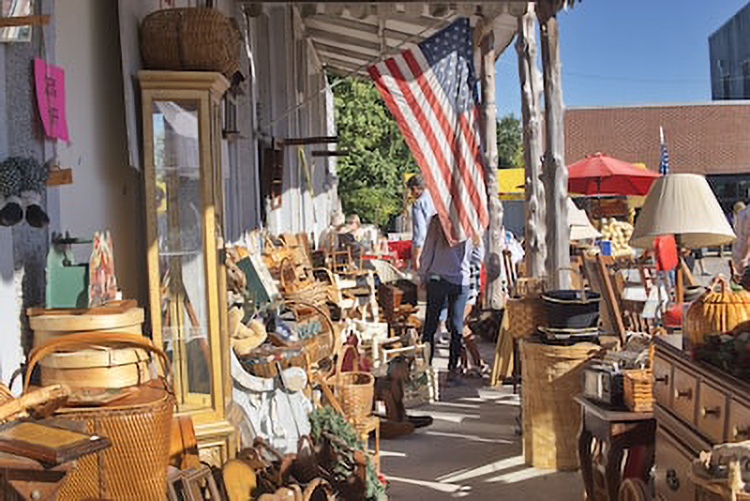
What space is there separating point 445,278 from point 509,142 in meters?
46.6

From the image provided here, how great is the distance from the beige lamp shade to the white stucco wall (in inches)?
88.7

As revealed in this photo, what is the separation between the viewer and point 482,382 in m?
7.52

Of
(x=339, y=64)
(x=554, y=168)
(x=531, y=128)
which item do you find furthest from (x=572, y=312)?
(x=339, y=64)

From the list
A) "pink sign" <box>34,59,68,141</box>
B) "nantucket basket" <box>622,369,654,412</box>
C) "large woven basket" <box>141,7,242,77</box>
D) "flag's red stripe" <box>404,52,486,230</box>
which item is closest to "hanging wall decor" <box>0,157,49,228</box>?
"pink sign" <box>34,59,68,141</box>

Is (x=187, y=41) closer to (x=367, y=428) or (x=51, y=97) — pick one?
(x=51, y=97)

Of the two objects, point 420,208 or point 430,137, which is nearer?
point 430,137

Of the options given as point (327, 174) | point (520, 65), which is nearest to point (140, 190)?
point (520, 65)

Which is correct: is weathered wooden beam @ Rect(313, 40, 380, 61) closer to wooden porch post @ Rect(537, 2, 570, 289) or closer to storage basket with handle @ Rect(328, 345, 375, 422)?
wooden porch post @ Rect(537, 2, 570, 289)

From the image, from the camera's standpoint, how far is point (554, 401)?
15.9 feet

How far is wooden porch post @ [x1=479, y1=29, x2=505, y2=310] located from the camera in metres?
10.2

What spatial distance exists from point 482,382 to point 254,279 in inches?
110

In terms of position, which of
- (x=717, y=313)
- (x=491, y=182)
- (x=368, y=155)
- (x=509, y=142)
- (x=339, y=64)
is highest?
(x=509, y=142)

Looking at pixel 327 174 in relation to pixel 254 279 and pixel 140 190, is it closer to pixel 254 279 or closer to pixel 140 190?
pixel 254 279

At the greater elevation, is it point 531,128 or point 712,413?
point 531,128
